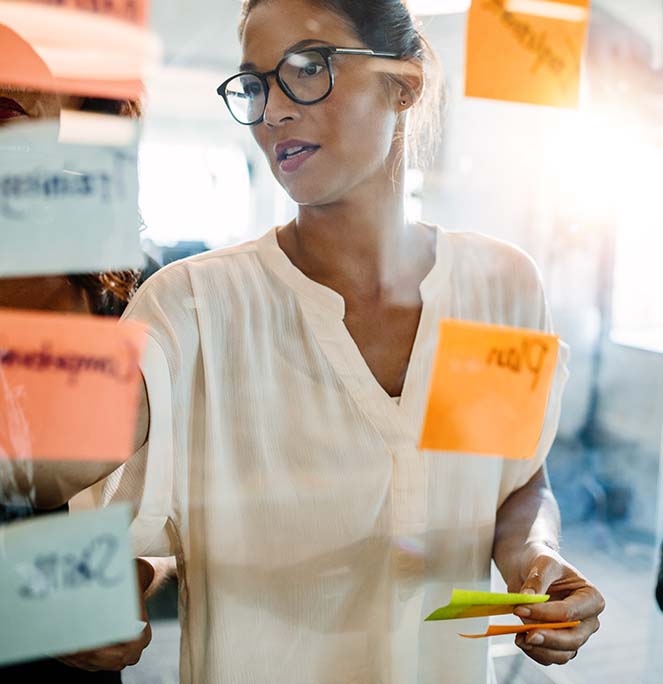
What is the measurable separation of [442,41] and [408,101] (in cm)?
6

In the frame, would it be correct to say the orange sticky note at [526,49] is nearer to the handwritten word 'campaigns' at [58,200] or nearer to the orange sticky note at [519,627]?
the handwritten word 'campaigns' at [58,200]

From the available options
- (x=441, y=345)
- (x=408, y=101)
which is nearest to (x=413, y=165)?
(x=408, y=101)

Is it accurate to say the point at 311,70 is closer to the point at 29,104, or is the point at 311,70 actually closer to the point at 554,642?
the point at 29,104

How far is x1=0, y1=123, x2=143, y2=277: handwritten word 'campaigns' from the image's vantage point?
434mm

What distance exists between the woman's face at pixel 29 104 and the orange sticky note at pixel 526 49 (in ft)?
1.11

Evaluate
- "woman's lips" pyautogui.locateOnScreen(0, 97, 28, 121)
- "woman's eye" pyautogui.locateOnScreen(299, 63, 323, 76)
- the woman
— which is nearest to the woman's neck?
the woman

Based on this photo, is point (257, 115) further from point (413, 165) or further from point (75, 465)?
point (75, 465)

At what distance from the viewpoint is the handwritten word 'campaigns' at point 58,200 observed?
0.43 m

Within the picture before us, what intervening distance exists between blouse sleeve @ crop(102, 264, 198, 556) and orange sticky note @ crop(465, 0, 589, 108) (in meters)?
0.31

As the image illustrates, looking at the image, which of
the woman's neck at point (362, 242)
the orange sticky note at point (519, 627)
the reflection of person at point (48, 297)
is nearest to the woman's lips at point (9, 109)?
the reflection of person at point (48, 297)

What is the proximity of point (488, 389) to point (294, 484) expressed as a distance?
0.63 ft

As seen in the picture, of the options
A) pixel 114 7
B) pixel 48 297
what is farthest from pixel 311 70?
pixel 48 297

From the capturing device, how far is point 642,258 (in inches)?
31.5

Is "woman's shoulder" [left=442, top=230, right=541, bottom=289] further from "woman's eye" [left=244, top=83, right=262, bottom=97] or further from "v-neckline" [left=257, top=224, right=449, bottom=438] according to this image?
"woman's eye" [left=244, top=83, right=262, bottom=97]
